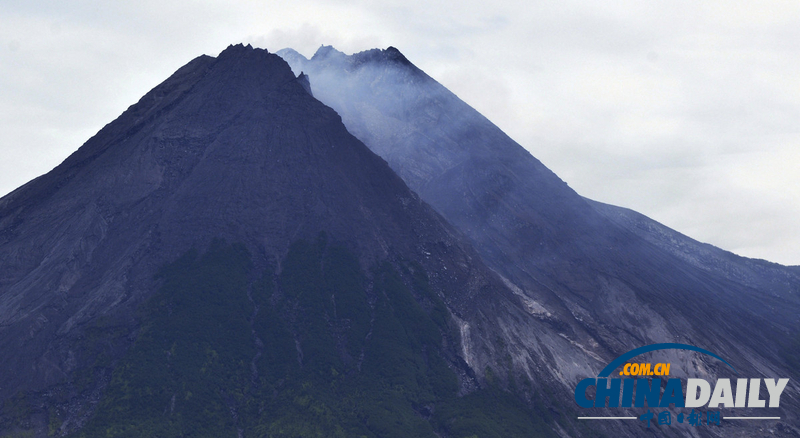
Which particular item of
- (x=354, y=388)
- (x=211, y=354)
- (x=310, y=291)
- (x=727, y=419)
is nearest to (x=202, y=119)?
(x=310, y=291)

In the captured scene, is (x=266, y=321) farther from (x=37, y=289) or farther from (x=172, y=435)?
(x=37, y=289)

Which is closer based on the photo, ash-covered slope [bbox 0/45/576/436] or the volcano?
ash-covered slope [bbox 0/45/576/436]

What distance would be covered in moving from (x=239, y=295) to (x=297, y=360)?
20763 mm

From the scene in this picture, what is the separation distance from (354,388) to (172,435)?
36115mm

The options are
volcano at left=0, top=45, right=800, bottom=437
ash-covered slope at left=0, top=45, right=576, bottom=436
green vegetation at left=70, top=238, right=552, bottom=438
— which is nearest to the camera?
green vegetation at left=70, top=238, right=552, bottom=438

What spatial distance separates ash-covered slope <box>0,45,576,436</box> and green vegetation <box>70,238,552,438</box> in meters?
0.38

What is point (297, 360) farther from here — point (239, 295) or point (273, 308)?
point (239, 295)

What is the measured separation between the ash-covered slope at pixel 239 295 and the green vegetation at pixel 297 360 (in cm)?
38

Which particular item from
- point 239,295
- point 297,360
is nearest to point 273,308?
point 239,295

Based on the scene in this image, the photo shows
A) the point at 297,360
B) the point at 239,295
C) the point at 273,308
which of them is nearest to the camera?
the point at 297,360

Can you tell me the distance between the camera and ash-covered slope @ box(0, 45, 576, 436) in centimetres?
13362

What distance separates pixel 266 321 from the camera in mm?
154250

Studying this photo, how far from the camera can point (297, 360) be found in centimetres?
14775

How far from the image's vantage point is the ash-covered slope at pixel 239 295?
134 meters
